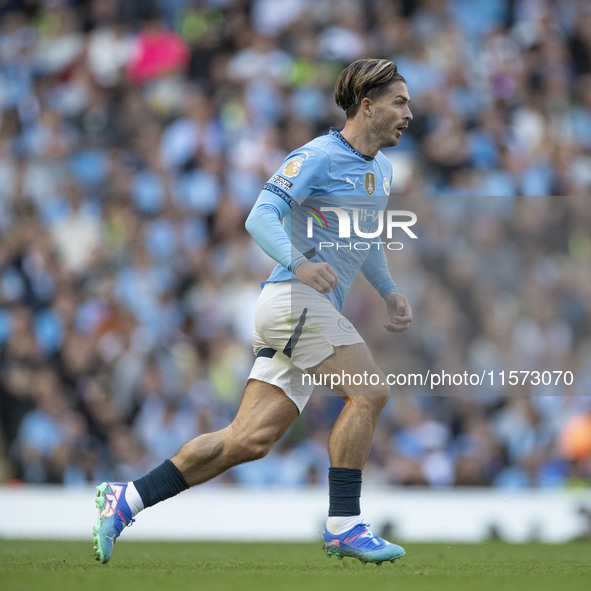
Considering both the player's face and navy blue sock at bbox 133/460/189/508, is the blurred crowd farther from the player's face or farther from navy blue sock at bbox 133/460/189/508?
navy blue sock at bbox 133/460/189/508

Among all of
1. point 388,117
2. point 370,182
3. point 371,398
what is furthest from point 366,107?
point 371,398

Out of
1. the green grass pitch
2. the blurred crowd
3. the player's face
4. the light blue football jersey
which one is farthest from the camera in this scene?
the blurred crowd

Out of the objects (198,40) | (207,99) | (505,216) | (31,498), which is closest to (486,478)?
(505,216)

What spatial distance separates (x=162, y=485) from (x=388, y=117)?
1.84 m

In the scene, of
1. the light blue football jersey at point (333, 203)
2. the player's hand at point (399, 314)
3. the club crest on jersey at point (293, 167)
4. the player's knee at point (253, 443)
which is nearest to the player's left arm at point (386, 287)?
the player's hand at point (399, 314)

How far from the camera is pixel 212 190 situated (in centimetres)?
1054

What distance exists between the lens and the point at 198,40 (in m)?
11.7

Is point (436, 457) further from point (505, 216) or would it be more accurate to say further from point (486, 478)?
point (505, 216)

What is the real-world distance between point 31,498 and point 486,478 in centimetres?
336

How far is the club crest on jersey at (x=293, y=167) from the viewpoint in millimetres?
4383

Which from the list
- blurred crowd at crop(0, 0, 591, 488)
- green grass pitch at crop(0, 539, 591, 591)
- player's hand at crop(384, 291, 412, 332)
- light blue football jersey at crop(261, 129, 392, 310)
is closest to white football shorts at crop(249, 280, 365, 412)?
light blue football jersey at crop(261, 129, 392, 310)

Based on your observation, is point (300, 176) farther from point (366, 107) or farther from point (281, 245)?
point (366, 107)

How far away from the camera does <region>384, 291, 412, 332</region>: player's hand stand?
15.1 feet

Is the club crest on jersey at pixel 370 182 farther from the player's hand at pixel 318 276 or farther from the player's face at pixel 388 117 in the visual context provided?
the player's hand at pixel 318 276
